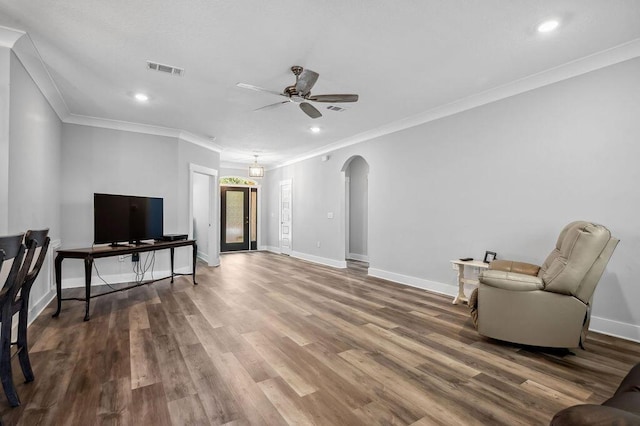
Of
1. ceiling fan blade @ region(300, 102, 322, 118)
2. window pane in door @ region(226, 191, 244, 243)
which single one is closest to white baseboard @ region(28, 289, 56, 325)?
ceiling fan blade @ region(300, 102, 322, 118)

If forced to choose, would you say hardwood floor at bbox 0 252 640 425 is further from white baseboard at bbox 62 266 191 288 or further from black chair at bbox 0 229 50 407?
white baseboard at bbox 62 266 191 288

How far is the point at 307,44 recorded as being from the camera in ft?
9.20

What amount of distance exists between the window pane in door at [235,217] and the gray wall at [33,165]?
4581 millimetres

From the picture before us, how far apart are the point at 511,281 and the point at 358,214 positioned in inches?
214

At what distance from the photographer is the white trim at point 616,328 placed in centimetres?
283

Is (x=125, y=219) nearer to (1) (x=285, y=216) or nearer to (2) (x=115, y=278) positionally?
(2) (x=115, y=278)

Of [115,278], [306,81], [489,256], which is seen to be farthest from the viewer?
[115,278]

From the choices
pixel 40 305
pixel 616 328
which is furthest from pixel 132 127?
pixel 616 328

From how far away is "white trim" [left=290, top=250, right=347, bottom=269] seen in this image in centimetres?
660

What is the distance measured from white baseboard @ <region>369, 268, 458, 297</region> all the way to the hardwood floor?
522mm

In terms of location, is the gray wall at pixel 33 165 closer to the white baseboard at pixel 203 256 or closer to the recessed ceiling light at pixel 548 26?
the white baseboard at pixel 203 256

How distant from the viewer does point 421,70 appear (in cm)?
331

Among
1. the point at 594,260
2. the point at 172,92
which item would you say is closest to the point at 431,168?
the point at 594,260

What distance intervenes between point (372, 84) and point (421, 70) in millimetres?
596
